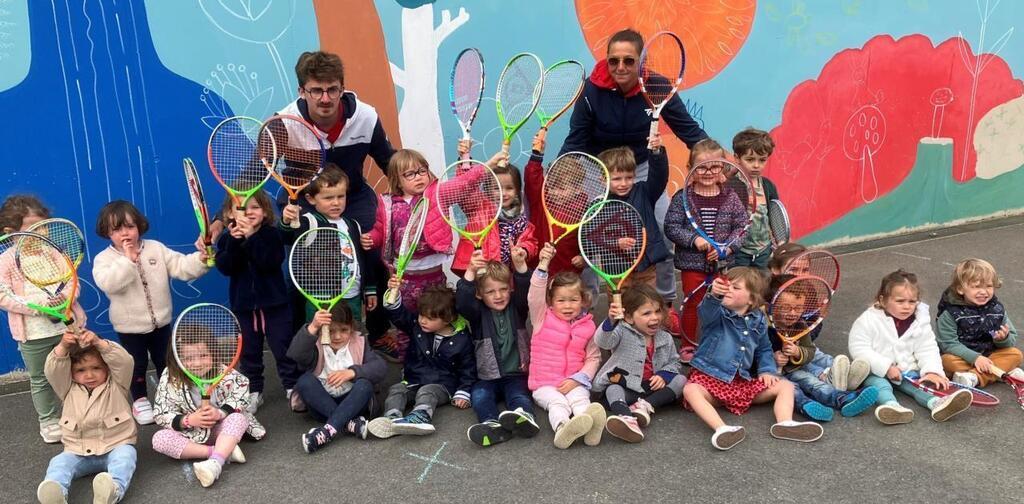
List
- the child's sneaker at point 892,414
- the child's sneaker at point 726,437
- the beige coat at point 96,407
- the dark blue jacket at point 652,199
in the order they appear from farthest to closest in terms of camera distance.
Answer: the dark blue jacket at point 652,199, the child's sneaker at point 892,414, the child's sneaker at point 726,437, the beige coat at point 96,407

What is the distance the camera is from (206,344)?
3723 millimetres

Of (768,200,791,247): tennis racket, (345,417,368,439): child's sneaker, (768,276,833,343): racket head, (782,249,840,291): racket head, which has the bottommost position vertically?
(345,417,368,439): child's sneaker

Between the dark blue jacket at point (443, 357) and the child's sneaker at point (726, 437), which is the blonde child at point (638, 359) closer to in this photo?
the child's sneaker at point (726, 437)

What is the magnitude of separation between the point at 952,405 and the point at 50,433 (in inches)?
181

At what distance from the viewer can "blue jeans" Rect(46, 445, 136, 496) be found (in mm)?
3383

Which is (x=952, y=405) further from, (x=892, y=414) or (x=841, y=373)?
(x=841, y=373)

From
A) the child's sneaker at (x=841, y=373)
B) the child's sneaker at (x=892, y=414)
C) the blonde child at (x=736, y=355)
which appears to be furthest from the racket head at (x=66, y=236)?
the child's sneaker at (x=892, y=414)

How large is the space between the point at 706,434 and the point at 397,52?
3.31m

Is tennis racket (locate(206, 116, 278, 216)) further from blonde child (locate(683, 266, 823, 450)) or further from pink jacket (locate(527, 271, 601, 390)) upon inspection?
blonde child (locate(683, 266, 823, 450))

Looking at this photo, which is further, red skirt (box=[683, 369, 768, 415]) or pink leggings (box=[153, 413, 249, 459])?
red skirt (box=[683, 369, 768, 415])

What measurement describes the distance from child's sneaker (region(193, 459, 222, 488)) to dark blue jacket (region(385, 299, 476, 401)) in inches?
46.2

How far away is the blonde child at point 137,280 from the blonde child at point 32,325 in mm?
231

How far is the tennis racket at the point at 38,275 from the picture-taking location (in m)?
3.55

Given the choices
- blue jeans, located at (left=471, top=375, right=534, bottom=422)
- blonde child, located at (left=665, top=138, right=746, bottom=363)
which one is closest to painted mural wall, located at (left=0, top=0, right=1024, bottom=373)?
blonde child, located at (left=665, top=138, right=746, bottom=363)
